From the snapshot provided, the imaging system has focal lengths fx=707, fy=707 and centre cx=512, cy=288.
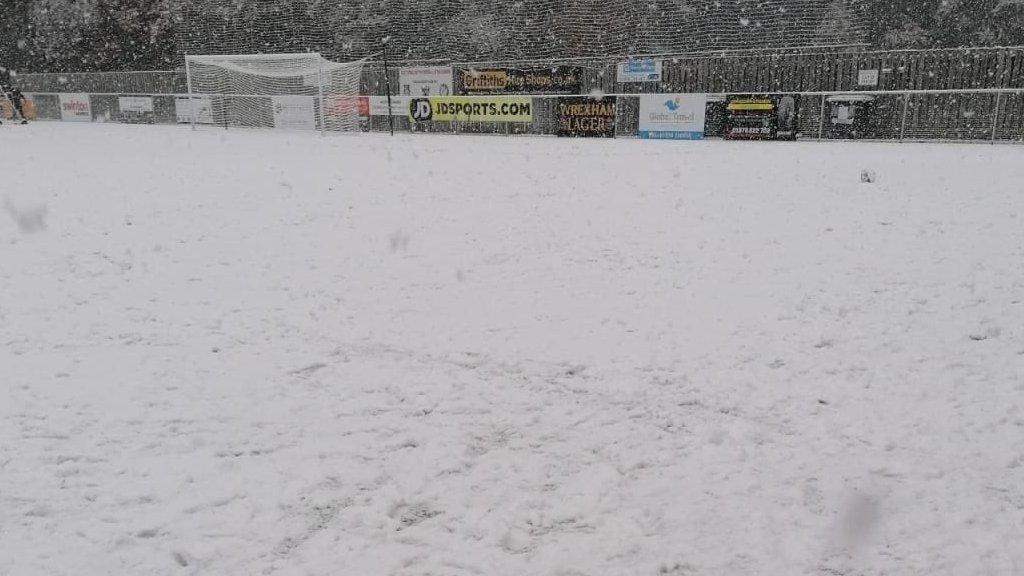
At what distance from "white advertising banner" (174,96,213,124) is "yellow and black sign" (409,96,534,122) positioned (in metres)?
9.06

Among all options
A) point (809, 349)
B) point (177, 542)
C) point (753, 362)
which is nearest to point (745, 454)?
point (753, 362)

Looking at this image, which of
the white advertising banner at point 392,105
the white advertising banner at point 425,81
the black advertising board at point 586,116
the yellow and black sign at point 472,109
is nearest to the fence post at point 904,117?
the black advertising board at point 586,116

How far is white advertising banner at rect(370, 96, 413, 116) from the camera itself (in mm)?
26641

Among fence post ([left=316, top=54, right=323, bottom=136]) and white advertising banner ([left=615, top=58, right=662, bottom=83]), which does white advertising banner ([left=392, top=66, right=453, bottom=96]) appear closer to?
fence post ([left=316, top=54, right=323, bottom=136])

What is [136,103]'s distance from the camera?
110ft

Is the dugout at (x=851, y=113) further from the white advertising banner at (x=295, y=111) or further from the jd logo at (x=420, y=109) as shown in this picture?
the white advertising banner at (x=295, y=111)

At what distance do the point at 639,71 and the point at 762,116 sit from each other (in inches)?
234

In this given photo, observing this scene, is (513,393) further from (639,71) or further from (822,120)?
(639,71)

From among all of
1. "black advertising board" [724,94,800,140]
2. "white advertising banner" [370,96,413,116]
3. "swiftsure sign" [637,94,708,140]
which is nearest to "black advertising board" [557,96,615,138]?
"swiftsure sign" [637,94,708,140]

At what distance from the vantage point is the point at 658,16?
29188mm

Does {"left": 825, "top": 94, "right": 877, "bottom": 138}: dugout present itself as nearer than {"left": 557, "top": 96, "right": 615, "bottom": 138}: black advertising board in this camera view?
Yes

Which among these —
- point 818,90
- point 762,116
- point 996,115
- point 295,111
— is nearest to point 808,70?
point 818,90

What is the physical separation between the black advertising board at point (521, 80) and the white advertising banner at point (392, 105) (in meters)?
3.49

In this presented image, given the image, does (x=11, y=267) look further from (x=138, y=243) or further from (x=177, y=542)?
(x=177, y=542)
